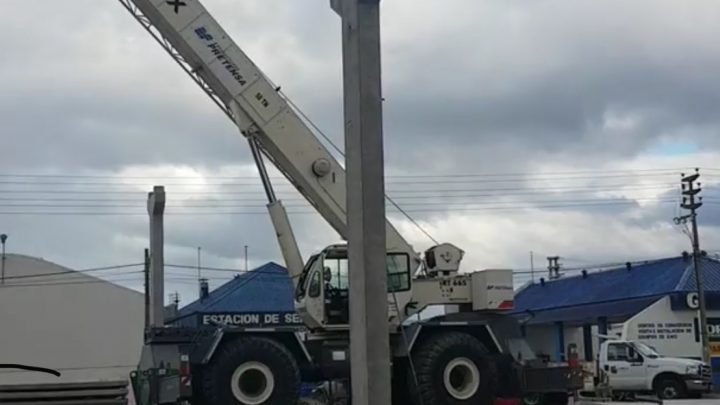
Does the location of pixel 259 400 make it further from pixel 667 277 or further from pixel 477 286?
pixel 667 277

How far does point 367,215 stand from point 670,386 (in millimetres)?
22016

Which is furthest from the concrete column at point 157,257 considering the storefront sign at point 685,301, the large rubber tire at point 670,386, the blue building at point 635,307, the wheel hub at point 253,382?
the storefront sign at point 685,301

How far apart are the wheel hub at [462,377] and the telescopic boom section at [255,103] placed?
88.9 inches

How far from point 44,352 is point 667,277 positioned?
27.9 metres

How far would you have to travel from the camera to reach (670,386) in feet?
92.0

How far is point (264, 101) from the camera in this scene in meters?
18.2

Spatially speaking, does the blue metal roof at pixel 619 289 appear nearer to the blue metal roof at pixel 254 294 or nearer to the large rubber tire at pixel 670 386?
the large rubber tire at pixel 670 386

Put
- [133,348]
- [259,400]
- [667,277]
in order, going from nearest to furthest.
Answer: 1. [259,400]
2. [667,277]
3. [133,348]

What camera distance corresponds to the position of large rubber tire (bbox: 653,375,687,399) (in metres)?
27.9

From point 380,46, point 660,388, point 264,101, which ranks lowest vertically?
point 660,388

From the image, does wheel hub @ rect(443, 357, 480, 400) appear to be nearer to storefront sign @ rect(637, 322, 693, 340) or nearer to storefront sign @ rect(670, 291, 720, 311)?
storefront sign @ rect(637, 322, 693, 340)

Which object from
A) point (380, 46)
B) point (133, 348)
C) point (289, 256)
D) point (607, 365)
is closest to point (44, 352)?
point (133, 348)

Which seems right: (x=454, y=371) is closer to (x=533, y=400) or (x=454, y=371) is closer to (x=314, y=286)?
(x=533, y=400)

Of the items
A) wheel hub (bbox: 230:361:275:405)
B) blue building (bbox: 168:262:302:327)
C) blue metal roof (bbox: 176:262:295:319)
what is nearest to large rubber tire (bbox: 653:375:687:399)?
wheel hub (bbox: 230:361:275:405)
